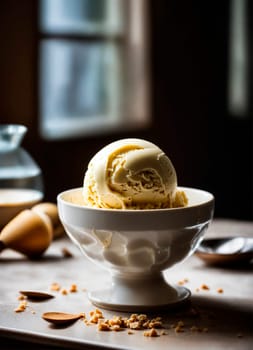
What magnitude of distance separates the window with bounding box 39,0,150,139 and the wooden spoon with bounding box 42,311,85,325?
2110mm

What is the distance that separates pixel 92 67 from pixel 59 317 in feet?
8.64

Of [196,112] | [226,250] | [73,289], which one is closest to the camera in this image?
[73,289]

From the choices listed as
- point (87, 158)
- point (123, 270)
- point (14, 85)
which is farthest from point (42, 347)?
point (87, 158)

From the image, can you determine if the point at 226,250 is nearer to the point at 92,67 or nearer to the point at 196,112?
the point at 92,67

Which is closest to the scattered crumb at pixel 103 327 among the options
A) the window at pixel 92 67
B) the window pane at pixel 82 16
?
the window at pixel 92 67

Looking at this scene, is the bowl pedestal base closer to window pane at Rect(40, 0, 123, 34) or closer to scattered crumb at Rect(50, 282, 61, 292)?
scattered crumb at Rect(50, 282, 61, 292)

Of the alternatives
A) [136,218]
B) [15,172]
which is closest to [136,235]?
[136,218]

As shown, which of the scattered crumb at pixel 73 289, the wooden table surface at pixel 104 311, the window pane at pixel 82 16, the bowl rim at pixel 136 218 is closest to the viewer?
the wooden table surface at pixel 104 311

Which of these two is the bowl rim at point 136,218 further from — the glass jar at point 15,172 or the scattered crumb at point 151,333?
the glass jar at point 15,172

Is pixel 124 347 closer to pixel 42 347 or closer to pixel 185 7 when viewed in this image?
pixel 42 347

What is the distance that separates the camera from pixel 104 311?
1.11 metres

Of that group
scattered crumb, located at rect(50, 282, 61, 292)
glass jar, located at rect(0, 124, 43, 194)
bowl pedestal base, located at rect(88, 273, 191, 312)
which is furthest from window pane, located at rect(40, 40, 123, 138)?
bowl pedestal base, located at rect(88, 273, 191, 312)

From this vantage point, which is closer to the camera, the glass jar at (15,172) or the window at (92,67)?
the glass jar at (15,172)

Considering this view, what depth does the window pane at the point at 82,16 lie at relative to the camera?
3262 mm
